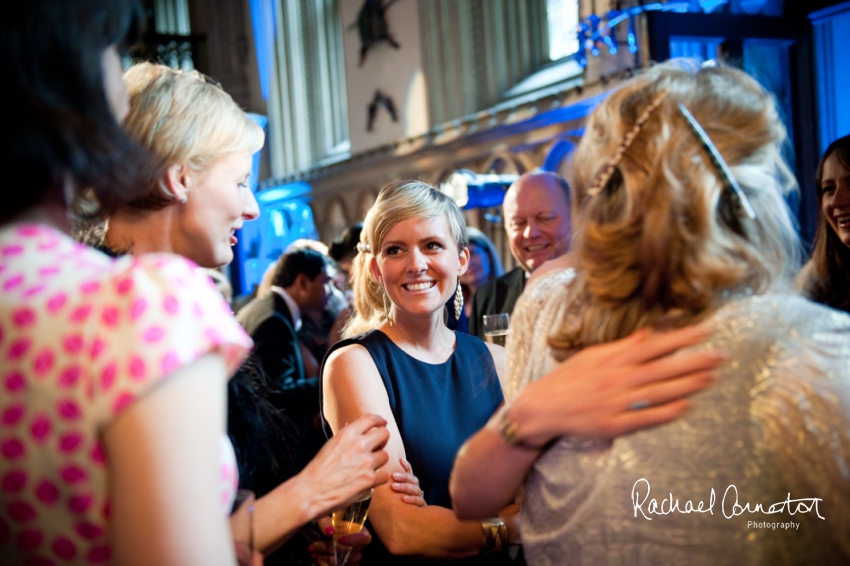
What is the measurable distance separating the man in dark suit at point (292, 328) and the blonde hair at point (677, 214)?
8.33ft

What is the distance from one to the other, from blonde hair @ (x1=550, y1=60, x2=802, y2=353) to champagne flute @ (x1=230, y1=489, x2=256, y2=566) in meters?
0.51

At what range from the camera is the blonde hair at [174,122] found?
1.46 metres

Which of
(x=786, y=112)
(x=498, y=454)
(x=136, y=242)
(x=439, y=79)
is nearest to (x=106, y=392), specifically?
(x=498, y=454)

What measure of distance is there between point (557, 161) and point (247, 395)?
492 cm

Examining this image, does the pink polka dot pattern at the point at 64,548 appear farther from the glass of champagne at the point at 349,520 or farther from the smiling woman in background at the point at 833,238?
the smiling woman in background at the point at 833,238

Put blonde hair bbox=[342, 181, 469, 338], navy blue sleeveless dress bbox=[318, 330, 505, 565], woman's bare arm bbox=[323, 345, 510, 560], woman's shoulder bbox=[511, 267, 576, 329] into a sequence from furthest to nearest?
1. blonde hair bbox=[342, 181, 469, 338]
2. navy blue sleeveless dress bbox=[318, 330, 505, 565]
3. woman's bare arm bbox=[323, 345, 510, 560]
4. woman's shoulder bbox=[511, 267, 576, 329]

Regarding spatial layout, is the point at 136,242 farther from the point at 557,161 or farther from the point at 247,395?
the point at 557,161

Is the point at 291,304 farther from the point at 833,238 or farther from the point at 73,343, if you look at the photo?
the point at 73,343

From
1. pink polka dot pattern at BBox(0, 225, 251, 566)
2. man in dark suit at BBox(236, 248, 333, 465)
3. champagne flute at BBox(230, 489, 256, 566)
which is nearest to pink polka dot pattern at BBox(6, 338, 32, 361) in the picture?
pink polka dot pattern at BBox(0, 225, 251, 566)

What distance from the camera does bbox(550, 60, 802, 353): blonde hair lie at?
1.03m

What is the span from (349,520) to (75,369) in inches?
32.8

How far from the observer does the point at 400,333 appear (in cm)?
226

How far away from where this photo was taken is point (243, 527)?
0.95 m

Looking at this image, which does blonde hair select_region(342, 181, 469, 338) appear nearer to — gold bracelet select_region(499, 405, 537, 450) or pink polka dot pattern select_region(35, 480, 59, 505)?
gold bracelet select_region(499, 405, 537, 450)
